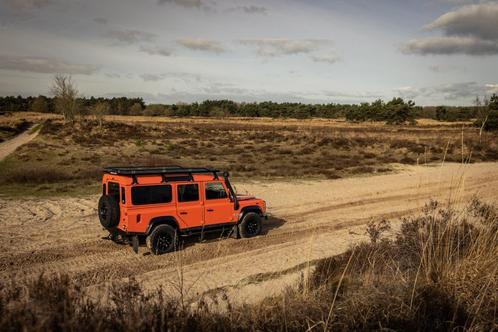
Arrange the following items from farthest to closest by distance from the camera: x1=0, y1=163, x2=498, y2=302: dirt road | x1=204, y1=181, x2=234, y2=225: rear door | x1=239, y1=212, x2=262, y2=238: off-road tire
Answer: x1=239, y1=212, x2=262, y2=238: off-road tire, x1=204, y1=181, x2=234, y2=225: rear door, x1=0, y1=163, x2=498, y2=302: dirt road

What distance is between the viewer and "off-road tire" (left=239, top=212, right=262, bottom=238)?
11969 millimetres

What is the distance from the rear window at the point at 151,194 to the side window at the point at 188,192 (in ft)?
1.07

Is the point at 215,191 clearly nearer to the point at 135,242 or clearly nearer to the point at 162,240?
the point at 162,240

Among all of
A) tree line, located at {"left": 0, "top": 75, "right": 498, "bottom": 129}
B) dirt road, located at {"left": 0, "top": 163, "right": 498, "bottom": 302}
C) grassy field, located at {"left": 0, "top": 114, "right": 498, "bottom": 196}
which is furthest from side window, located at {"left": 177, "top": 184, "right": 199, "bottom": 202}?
tree line, located at {"left": 0, "top": 75, "right": 498, "bottom": 129}

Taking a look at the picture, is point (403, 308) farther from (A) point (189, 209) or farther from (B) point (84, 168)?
(B) point (84, 168)

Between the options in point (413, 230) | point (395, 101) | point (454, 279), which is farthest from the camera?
point (395, 101)

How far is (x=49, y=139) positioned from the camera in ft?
141

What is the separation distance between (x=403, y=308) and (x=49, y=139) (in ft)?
147

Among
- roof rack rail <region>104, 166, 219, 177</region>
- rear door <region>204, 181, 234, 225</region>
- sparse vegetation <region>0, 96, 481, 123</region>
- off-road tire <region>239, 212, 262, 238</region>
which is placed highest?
sparse vegetation <region>0, 96, 481, 123</region>

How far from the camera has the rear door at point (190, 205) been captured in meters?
10.8

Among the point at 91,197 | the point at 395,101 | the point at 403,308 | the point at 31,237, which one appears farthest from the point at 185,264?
the point at 395,101

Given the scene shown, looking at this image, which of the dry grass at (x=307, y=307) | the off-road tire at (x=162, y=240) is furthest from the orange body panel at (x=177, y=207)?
the dry grass at (x=307, y=307)

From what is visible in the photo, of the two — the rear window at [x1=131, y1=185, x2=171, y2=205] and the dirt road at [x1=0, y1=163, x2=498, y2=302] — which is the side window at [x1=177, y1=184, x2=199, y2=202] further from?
the dirt road at [x1=0, y1=163, x2=498, y2=302]

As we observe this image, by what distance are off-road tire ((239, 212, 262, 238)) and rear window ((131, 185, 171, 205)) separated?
249cm
